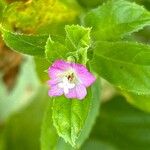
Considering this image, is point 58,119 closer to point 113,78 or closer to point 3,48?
point 113,78

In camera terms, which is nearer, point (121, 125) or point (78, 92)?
point (78, 92)

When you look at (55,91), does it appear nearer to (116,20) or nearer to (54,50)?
(54,50)

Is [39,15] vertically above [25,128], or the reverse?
[39,15]

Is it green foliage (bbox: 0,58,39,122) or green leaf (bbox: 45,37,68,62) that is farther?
green foliage (bbox: 0,58,39,122)

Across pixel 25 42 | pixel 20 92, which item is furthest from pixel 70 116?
pixel 20 92

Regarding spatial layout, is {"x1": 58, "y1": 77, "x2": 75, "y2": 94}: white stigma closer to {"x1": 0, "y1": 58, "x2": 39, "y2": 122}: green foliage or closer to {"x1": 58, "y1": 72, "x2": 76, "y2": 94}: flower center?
{"x1": 58, "y1": 72, "x2": 76, "y2": 94}: flower center

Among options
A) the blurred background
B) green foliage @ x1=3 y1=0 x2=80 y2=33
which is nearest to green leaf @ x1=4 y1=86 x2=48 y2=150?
the blurred background

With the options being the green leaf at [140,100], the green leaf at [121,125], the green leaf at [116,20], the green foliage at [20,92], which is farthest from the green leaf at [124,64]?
the green foliage at [20,92]

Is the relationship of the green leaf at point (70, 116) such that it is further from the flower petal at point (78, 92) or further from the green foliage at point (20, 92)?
the green foliage at point (20, 92)
